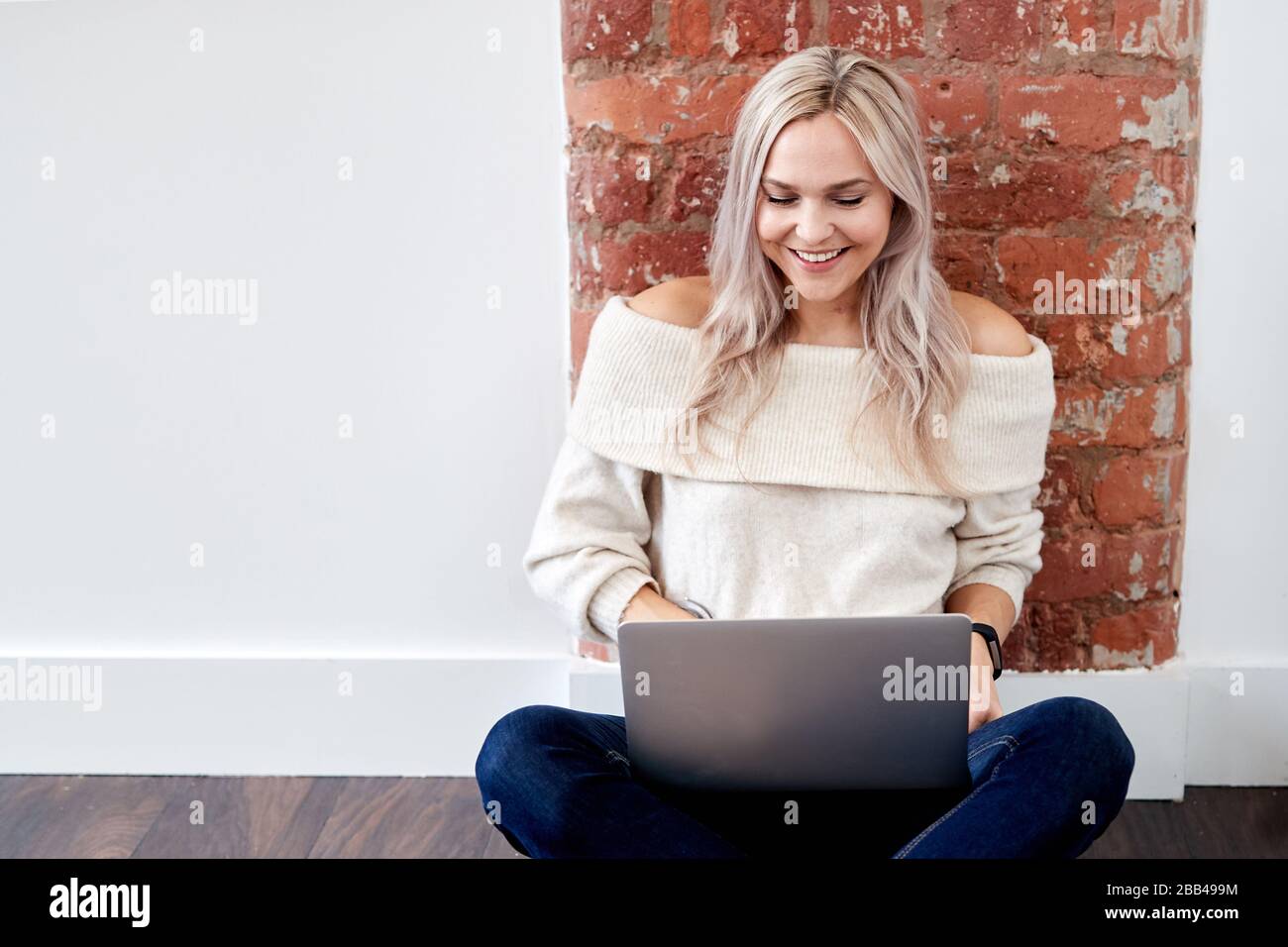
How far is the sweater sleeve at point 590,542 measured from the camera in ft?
4.75

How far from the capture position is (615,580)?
145cm

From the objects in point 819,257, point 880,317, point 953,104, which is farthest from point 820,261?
point 953,104

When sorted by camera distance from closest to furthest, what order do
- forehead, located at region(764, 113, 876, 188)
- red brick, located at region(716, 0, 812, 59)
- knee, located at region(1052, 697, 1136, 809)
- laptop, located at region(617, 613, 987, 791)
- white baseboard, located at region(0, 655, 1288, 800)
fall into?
laptop, located at region(617, 613, 987, 791) < knee, located at region(1052, 697, 1136, 809) < forehead, located at region(764, 113, 876, 188) < red brick, located at region(716, 0, 812, 59) < white baseboard, located at region(0, 655, 1288, 800)

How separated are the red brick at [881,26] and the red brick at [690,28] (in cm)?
15

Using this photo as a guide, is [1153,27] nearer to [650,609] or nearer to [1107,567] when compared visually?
[1107,567]

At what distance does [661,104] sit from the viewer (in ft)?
5.15

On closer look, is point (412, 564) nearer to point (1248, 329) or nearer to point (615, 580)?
point (615, 580)

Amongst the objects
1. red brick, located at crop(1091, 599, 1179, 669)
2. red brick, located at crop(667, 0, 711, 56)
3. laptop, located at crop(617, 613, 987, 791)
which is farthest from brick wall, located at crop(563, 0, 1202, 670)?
laptop, located at crop(617, 613, 987, 791)

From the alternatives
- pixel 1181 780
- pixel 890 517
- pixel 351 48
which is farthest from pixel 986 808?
pixel 351 48

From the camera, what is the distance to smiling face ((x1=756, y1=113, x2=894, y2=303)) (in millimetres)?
1335

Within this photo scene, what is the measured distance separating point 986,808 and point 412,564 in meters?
0.96

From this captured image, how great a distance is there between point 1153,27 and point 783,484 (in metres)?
0.74

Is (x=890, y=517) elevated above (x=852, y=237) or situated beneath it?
situated beneath

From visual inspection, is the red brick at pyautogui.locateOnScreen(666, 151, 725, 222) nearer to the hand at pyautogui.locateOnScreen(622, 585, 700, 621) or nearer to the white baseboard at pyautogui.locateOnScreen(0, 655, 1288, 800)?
the hand at pyautogui.locateOnScreen(622, 585, 700, 621)
